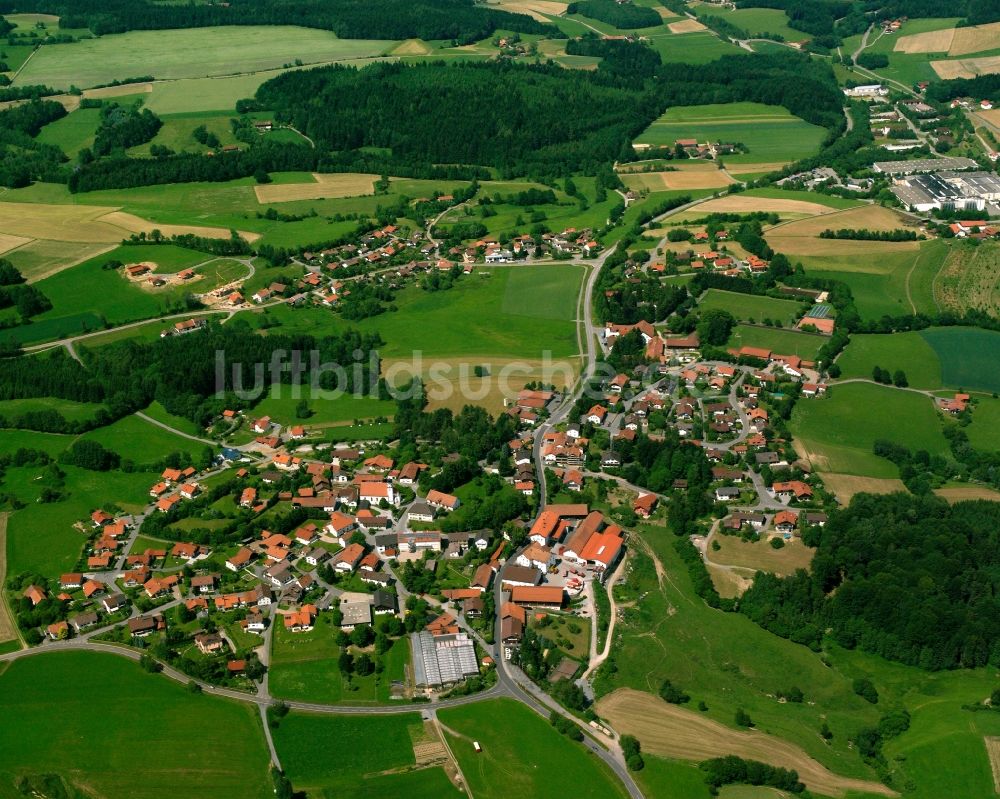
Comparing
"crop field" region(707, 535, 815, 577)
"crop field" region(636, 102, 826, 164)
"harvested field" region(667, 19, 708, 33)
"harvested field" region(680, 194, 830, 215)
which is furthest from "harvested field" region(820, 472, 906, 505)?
"harvested field" region(667, 19, 708, 33)

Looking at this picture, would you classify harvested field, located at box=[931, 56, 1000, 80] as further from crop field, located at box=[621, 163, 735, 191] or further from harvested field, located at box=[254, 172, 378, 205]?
harvested field, located at box=[254, 172, 378, 205]

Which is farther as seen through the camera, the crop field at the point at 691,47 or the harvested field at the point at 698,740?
the crop field at the point at 691,47

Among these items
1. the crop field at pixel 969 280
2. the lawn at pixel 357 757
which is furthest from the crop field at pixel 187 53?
the lawn at pixel 357 757

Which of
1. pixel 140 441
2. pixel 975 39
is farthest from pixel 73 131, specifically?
pixel 975 39

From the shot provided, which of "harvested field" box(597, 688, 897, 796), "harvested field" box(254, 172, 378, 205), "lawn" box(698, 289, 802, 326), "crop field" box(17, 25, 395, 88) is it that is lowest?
"harvested field" box(597, 688, 897, 796)

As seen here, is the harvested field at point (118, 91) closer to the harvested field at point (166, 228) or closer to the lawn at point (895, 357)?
the harvested field at point (166, 228)

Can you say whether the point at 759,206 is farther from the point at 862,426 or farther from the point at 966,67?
the point at 966,67

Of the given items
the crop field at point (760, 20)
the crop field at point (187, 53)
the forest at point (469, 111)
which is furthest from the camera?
the crop field at point (760, 20)

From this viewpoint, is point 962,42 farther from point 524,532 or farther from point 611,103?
point 524,532
